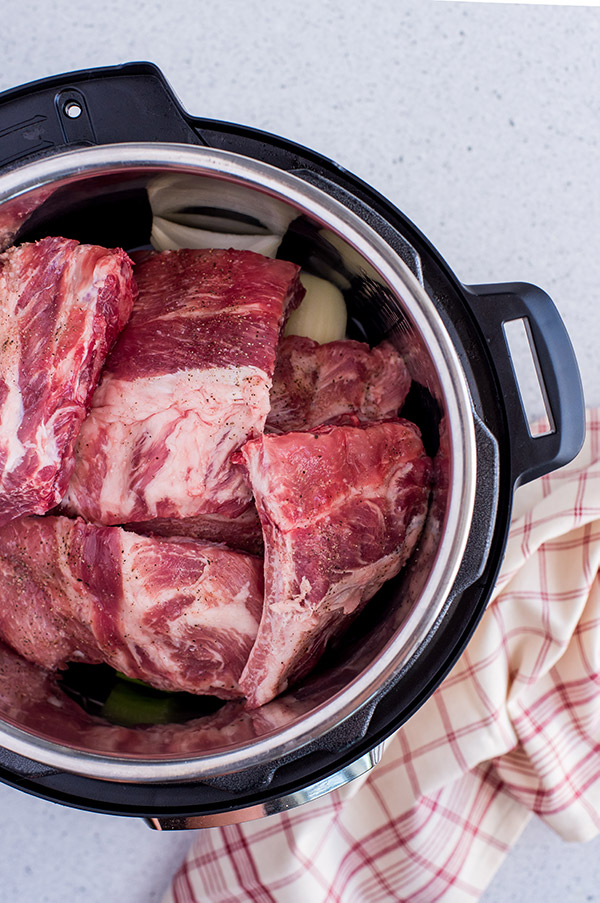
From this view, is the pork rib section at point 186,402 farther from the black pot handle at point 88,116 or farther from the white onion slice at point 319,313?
the black pot handle at point 88,116

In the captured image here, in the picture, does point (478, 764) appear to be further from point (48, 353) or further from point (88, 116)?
point (88, 116)

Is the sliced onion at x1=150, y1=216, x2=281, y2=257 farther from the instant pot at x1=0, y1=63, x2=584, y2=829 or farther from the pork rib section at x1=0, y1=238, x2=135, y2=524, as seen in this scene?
the pork rib section at x1=0, y1=238, x2=135, y2=524

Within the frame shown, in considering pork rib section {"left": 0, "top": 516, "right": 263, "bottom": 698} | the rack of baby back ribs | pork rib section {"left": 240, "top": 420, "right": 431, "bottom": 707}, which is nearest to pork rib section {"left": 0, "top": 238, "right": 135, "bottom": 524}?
the rack of baby back ribs

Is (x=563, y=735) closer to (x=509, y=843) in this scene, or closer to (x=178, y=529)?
(x=509, y=843)

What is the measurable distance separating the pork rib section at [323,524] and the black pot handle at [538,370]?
0.18 m

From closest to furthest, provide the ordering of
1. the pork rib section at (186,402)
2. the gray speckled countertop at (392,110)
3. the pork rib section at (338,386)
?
the pork rib section at (186,402) → the pork rib section at (338,386) → the gray speckled countertop at (392,110)

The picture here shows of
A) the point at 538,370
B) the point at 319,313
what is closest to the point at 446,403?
the point at 538,370

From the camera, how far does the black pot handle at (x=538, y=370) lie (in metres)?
1.38

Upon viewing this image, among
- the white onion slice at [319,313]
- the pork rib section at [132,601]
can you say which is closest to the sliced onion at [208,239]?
the white onion slice at [319,313]

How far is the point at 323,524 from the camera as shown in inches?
53.8

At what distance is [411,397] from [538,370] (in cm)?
25

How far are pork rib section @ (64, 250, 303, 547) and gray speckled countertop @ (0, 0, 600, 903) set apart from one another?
0.63m

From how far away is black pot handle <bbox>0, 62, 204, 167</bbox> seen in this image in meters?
1.32

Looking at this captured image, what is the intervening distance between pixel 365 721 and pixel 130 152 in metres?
1.03
